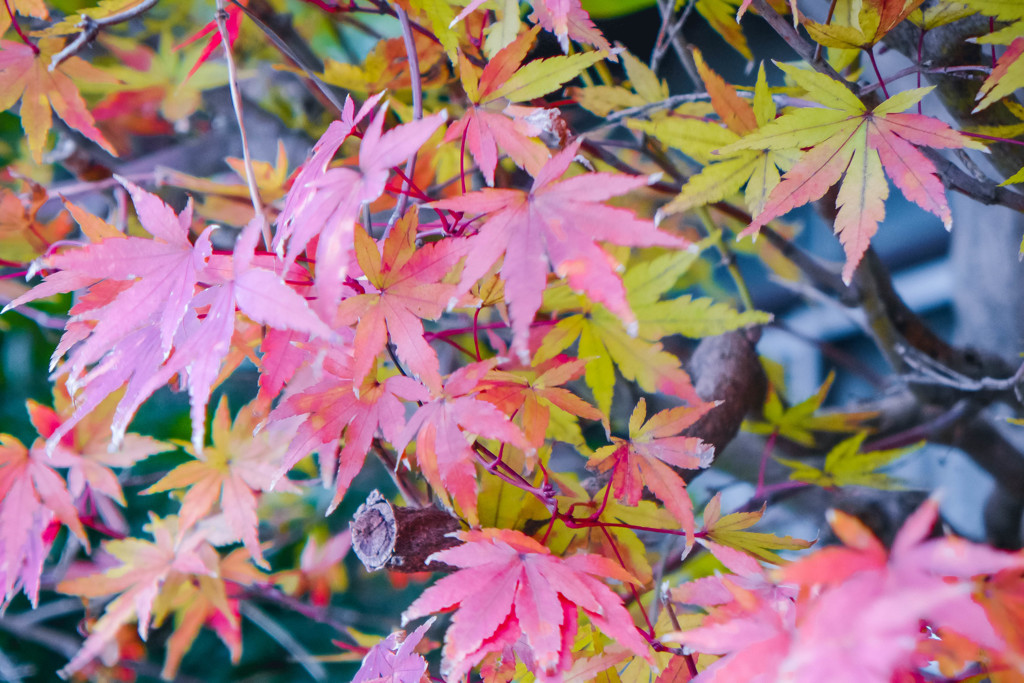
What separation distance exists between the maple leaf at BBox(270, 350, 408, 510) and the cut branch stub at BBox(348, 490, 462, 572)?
47 millimetres

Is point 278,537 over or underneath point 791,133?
underneath

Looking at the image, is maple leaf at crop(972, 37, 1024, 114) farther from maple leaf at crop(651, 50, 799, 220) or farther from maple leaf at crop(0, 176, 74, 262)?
maple leaf at crop(0, 176, 74, 262)

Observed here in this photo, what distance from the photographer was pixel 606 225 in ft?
1.19

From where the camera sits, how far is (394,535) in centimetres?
46

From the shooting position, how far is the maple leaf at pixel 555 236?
34 cm

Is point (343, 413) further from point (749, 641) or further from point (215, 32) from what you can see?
point (215, 32)

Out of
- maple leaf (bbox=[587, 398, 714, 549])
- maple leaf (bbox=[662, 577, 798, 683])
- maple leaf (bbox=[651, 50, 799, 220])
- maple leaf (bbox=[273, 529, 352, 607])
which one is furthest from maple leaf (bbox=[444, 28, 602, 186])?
maple leaf (bbox=[273, 529, 352, 607])

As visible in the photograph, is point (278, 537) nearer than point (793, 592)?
No

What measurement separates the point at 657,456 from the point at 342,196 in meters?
0.30

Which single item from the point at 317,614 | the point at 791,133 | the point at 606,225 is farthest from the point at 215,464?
the point at 791,133

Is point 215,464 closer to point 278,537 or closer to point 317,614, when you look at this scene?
point 317,614

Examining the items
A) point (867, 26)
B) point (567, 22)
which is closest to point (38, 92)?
point (567, 22)

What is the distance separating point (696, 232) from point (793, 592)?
0.98 meters

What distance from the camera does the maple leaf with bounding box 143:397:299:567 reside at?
24.3 inches
